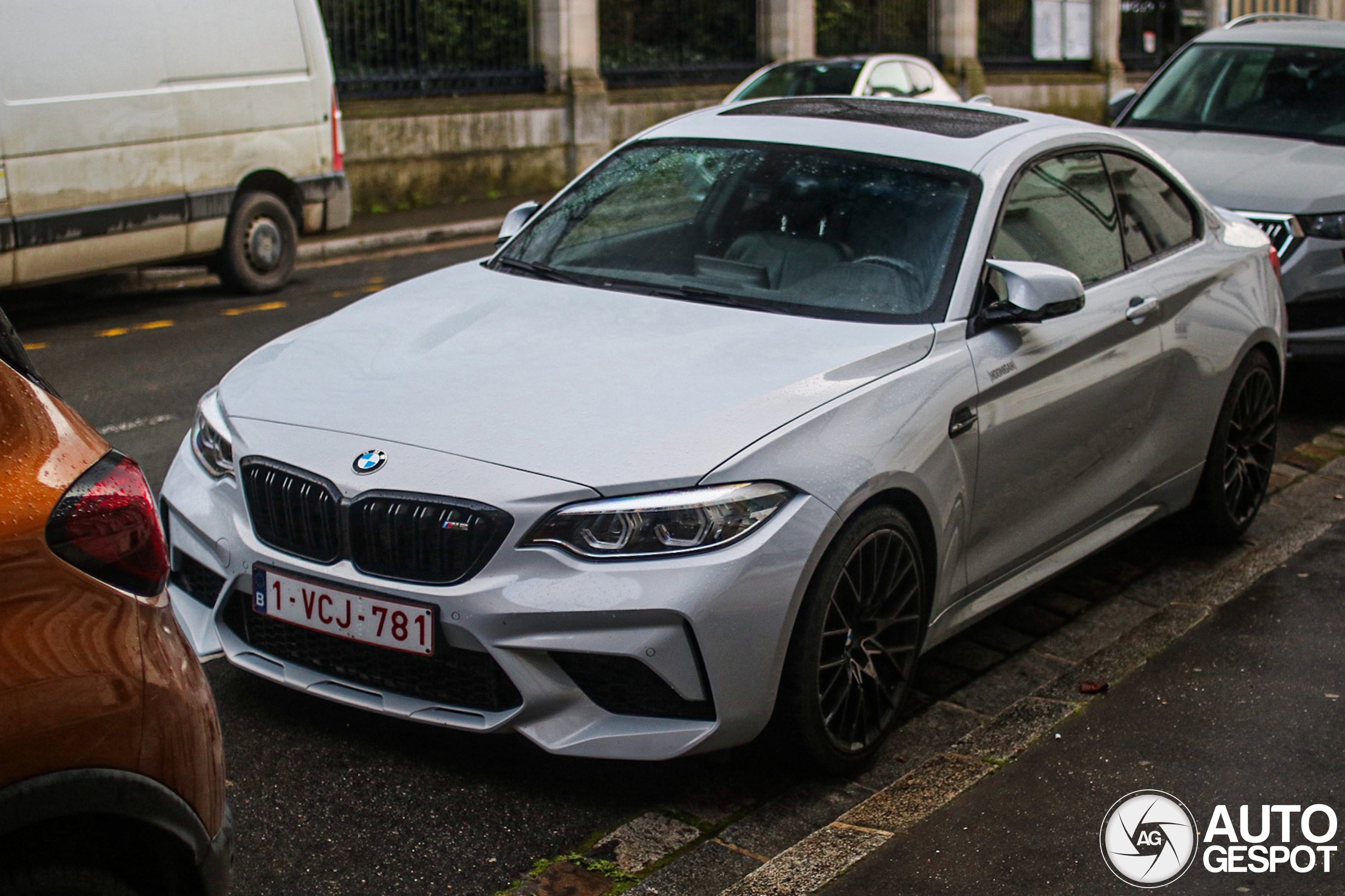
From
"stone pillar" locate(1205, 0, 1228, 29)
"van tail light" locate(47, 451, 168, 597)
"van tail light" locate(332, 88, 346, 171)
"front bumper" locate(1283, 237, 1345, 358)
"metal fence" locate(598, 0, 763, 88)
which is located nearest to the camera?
"van tail light" locate(47, 451, 168, 597)

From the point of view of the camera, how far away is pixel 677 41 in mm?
21250

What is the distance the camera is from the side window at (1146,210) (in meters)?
5.40

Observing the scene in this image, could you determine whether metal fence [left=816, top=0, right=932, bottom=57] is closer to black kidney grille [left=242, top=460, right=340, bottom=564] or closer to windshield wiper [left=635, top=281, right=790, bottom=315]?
windshield wiper [left=635, top=281, right=790, bottom=315]

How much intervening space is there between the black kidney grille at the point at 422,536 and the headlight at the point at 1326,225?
18.4 ft

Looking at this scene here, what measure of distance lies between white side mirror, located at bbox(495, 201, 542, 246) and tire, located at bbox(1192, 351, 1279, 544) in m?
2.47

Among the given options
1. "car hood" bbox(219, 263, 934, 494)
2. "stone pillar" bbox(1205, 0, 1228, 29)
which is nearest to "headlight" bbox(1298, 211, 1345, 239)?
"car hood" bbox(219, 263, 934, 494)

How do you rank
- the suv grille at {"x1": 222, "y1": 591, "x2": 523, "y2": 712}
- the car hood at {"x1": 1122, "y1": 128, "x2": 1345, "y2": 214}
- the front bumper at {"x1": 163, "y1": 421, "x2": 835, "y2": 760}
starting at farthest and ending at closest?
the car hood at {"x1": 1122, "y1": 128, "x2": 1345, "y2": 214}
the suv grille at {"x1": 222, "y1": 591, "x2": 523, "y2": 712}
the front bumper at {"x1": 163, "y1": 421, "x2": 835, "y2": 760}

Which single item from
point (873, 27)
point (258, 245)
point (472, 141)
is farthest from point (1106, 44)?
point (258, 245)

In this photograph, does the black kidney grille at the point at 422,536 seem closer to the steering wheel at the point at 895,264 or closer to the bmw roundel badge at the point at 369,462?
the bmw roundel badge at the point at 369,462

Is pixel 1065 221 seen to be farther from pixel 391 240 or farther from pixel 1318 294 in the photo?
pixel 391 240

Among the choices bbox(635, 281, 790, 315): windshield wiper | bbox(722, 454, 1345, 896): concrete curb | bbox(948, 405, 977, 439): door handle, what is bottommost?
bbox(722, 454, 1345, 896): concrete curb

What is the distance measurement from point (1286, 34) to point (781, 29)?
42.7 ft

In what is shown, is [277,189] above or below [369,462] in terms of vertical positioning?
above

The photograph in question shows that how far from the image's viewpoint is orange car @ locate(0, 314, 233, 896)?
2229 millimetres
